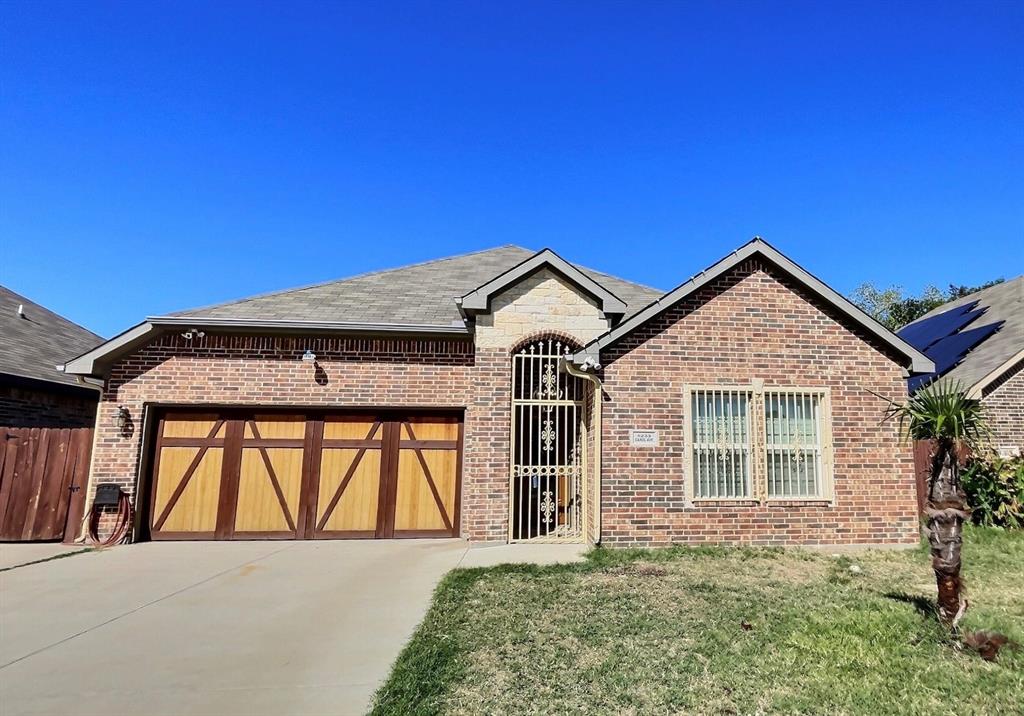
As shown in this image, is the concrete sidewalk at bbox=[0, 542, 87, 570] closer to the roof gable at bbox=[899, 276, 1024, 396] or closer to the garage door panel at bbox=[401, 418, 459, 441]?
the garage door panel at bbox=[401, 418, 459, 441]

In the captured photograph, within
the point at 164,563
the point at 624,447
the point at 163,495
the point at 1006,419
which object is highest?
the point at 1006,419

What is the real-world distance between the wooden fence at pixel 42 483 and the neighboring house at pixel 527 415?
57 cm

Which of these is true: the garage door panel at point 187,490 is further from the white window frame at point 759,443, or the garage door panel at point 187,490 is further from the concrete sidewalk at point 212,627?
the white window frame at point 759,443

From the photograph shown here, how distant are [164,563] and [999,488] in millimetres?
14695

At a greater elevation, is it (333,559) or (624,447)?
(624,447)

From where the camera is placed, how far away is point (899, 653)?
4.55 meters

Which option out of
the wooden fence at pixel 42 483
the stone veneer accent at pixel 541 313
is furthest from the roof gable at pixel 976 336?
the wooden fence at pixel 42 483

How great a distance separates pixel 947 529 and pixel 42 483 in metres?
12.7

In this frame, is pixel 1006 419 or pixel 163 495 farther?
pixel 1006 419

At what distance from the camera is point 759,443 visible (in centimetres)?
888

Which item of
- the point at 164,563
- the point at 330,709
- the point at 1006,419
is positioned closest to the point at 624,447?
the point at 330,709

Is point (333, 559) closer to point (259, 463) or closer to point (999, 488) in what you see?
point (259, 463)

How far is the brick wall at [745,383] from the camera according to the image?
8625 mm

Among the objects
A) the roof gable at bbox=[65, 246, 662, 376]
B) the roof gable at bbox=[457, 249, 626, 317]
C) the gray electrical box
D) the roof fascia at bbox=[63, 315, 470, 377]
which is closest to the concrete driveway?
the gray electrical box
